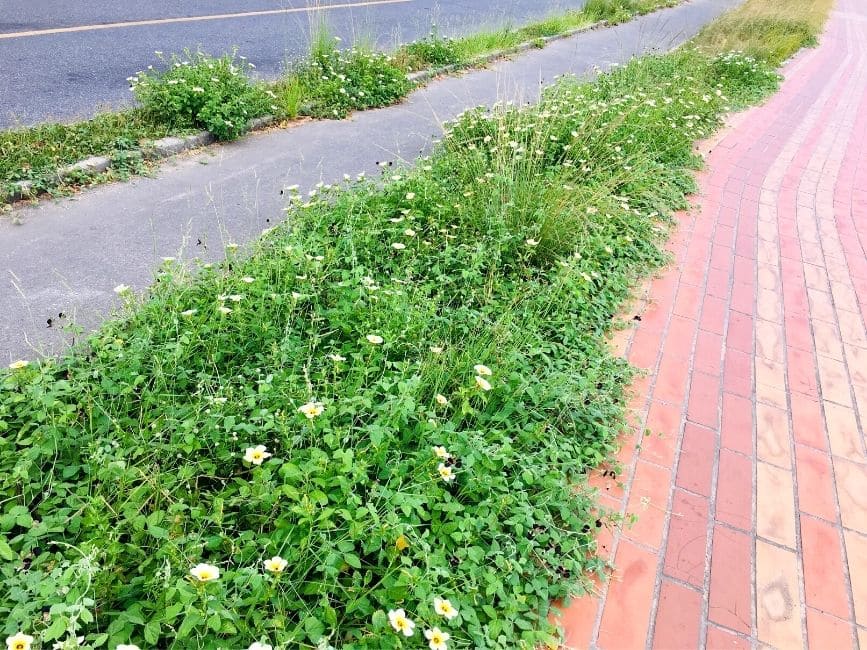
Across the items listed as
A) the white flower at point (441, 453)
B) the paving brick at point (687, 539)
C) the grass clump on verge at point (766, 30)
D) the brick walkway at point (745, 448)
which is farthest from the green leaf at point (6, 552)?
the grass clump on verge at point (766, 30)

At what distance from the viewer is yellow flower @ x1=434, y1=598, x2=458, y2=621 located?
1.80 meters

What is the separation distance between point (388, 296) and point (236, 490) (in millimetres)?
1335

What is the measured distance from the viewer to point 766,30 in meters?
14.8

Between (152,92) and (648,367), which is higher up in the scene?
(152,92)

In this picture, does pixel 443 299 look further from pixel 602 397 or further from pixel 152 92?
pixel 152 92

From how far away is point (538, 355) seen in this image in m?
3.21

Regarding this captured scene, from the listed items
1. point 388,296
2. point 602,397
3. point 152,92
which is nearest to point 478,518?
point 602,397

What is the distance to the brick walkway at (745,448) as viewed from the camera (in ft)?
7.36

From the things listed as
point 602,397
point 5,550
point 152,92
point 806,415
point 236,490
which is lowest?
point 806,415

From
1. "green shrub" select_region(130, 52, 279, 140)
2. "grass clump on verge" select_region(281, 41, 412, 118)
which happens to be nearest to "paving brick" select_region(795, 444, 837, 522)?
"green shrub" select_region(130, 52, 279, 140)

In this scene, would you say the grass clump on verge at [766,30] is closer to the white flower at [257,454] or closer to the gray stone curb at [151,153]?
the gray stone curb at [151,153]

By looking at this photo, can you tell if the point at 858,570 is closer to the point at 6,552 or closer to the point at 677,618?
the point at 677,618

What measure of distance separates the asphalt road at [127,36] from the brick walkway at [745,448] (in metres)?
5.47

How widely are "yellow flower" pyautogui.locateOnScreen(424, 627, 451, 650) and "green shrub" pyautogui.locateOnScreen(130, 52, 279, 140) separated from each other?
16.6 ft
